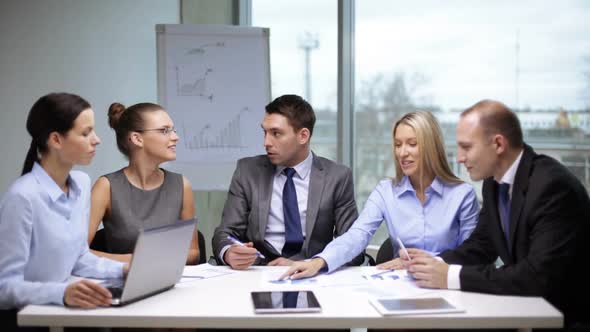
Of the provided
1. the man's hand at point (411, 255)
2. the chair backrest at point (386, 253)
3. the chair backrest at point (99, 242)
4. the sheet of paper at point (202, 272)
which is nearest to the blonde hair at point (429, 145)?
the chair backrest at point (386, 253)

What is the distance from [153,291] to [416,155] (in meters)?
1.41

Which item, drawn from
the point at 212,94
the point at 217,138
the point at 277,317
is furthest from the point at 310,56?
the point at 277,317

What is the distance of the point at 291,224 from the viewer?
3.43 metres

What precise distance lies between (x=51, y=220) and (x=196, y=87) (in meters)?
2.44

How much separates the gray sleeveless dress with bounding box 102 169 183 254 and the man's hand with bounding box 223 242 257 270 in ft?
1.90

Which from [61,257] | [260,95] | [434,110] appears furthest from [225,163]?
[61,257]

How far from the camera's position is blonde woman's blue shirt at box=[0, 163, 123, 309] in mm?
2197

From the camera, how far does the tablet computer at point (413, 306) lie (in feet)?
6.84

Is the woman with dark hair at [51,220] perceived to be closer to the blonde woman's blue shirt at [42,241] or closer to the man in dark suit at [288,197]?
the blonde woman's blue shirt at [42,241]

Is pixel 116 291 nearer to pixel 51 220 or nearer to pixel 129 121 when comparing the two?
pixel 51 220

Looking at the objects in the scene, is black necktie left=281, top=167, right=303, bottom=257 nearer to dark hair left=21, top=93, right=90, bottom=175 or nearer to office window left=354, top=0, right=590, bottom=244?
dark hair left=21, top=93, right=90, bottom=175

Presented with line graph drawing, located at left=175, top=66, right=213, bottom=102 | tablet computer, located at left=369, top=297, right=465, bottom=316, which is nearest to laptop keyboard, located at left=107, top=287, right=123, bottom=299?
tablet computer, located at left=369, top=297, right=465, bottom=316

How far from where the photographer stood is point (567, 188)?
2402mm

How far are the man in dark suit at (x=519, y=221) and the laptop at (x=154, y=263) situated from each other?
87cm
